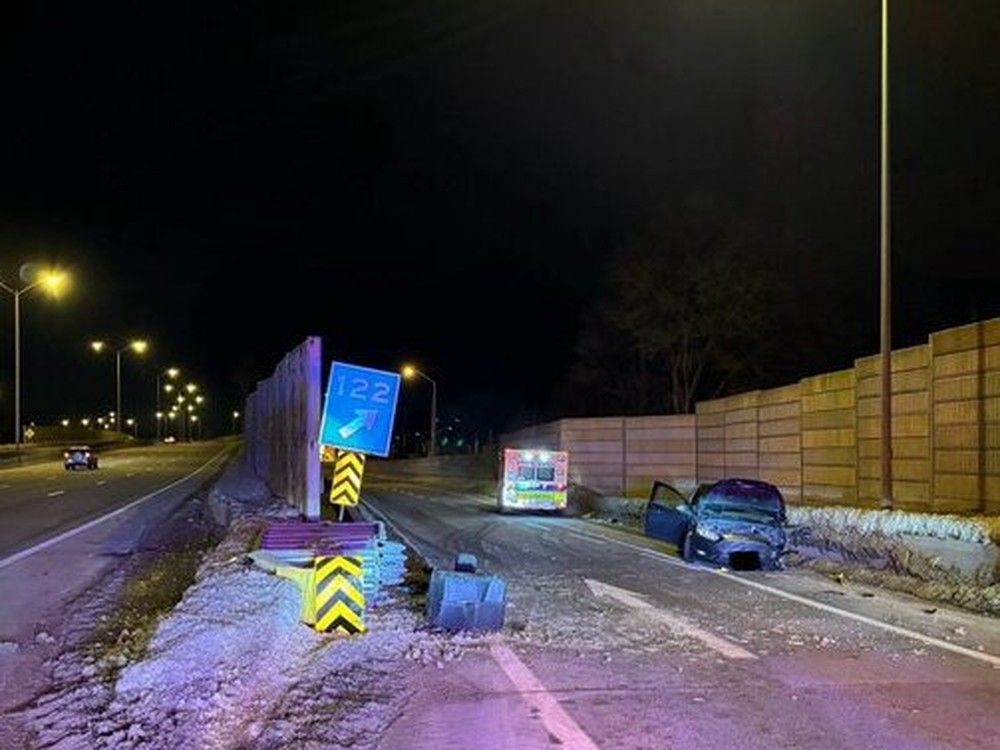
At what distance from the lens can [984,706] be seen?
816 cm

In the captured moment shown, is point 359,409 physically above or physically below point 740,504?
above

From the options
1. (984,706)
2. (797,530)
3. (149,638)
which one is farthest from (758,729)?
(797,530)

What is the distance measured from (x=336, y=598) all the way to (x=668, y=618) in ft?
12.8

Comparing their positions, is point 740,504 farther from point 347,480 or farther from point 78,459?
point 78,459

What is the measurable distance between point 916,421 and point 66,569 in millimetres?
15904

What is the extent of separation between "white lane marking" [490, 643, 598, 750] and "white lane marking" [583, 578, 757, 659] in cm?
204

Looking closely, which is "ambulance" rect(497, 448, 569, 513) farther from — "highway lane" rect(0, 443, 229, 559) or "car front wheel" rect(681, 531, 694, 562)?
"car front wheel" rect(681, 531, 694, 562)

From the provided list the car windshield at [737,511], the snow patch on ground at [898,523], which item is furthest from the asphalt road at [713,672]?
the car windshield at [737,511]

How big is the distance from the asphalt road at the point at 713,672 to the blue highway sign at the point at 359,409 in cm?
308

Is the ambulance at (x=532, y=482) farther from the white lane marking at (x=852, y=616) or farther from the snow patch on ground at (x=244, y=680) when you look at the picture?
the snow patch on ground at (x=244, y=680)

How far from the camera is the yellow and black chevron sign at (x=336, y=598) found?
11.0m

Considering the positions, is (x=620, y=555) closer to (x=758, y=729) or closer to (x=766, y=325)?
(x=758, y=729)

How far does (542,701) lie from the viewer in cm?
825

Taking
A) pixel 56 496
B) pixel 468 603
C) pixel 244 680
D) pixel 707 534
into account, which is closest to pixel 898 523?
pixel 707 534
